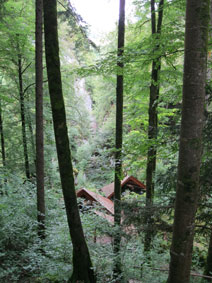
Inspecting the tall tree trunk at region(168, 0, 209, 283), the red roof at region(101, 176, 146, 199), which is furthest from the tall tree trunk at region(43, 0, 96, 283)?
the red roof at region(101, 176, 146, 199)

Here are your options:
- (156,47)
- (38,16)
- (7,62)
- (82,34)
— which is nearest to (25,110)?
(7,62)

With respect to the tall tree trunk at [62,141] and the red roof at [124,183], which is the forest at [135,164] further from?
the red roof at [124,183]

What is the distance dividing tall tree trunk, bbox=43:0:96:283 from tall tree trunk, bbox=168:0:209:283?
238cm

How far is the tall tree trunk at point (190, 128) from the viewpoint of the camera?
7.58 feet

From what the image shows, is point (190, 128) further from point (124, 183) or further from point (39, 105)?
point (124, 183)

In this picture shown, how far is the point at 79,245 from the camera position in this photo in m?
4.45

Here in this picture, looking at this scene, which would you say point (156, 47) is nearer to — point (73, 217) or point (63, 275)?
point (73, 217)

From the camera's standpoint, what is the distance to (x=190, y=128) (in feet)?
7.93

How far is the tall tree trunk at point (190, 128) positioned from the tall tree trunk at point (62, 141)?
7.80ft

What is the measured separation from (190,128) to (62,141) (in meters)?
2.62

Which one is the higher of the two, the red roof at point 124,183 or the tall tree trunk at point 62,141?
the tall tree trunk at point 62,141

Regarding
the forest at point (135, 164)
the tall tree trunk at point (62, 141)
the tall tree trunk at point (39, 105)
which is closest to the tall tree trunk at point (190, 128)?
the forest at point (135, 164)

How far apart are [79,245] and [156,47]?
14.9 ft

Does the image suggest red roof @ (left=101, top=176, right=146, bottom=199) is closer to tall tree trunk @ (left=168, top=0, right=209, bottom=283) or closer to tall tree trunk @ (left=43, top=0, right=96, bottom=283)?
tall tree trunk @ (left=43, top=0, right=96, bottom=283)
